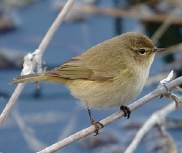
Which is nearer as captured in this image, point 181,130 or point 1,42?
point 181,130

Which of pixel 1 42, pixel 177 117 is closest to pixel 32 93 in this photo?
pixel 1 42

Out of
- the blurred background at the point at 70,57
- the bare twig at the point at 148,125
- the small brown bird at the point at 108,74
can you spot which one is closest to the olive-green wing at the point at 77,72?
the small brown bird at the point at 108,74

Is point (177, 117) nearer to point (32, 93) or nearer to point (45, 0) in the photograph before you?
point (32, 93)

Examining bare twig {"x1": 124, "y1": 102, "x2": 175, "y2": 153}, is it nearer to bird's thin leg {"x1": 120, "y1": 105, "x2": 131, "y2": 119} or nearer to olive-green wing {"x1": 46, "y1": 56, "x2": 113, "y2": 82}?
bird's thin leg {"x1": 120, "y1": 105, "x2": 131, "y2": 119}

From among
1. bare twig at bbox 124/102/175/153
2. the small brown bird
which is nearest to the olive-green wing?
the small brown bird

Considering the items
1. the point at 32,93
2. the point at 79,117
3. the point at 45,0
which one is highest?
the point at 45,0

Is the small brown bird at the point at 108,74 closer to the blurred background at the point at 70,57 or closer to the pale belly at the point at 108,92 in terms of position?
the pale belly at the point at 108,92

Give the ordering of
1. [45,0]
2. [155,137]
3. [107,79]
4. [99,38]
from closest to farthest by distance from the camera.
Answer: [107,79], [155,137], [99,38], [45,0]
